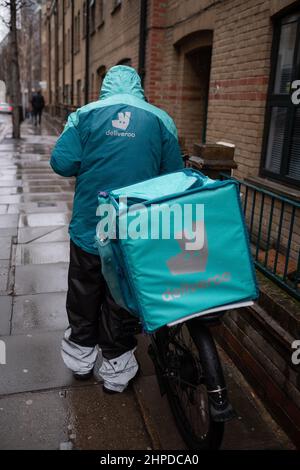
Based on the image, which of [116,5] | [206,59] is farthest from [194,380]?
[116,5]

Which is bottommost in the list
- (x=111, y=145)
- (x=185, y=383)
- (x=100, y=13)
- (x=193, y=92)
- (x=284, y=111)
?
(x=185, y=383)

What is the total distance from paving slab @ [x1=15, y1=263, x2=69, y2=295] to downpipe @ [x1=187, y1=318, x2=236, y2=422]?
261 centimetres

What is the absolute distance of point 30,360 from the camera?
3.53m

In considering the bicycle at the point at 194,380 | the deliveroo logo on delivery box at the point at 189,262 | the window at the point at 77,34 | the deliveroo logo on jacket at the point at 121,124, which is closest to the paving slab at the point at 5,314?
the bicycle at the point at 194,380

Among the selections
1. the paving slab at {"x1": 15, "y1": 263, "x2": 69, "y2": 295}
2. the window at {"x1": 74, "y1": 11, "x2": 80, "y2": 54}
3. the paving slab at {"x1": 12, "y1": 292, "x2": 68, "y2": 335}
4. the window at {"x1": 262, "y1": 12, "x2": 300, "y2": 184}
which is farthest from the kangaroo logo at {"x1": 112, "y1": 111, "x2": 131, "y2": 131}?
the window at {"x1": 74, "y1": 11, "x2": 80, "y2": 54}

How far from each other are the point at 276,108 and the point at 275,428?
11.8 feet

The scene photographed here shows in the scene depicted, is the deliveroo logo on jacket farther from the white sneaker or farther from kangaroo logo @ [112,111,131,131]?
the white sneaker

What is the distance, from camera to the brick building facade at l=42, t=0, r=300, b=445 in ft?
10.6

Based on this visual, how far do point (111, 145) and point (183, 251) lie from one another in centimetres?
101

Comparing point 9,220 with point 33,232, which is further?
point 9,220

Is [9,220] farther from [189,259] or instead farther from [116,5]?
[116,5]

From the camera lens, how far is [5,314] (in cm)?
423

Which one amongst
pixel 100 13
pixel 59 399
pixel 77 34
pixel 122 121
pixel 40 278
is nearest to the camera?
pixel 122 121

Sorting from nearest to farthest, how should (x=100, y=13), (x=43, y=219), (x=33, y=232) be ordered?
(x=33, y=232) → (x=43, y=219) → (x=100, y=13)
